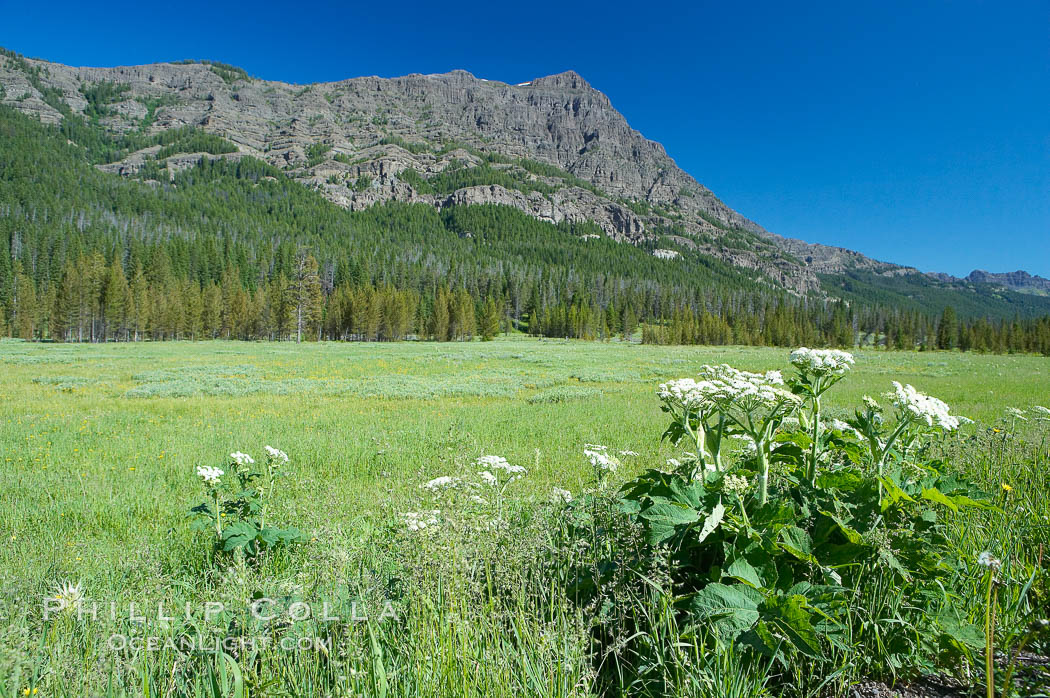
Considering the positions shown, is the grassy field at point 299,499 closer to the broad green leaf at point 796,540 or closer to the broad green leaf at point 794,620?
the broad green leaf at point 794,620

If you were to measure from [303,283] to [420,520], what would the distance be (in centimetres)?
8480

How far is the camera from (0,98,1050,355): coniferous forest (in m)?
74.7

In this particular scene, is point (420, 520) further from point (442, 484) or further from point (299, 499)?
point (299, 499)

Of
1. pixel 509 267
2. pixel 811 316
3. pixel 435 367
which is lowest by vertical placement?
pixel 435 367

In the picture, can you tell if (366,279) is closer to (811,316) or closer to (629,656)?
(629,656)

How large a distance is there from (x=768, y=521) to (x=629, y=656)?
3.50ft

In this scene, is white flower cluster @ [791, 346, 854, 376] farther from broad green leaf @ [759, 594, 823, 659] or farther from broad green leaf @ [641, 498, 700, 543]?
broad green leaf @ [759, 594, 823, 659]

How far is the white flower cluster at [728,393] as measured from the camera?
2.64m

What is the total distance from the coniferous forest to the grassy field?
67402 millimetres

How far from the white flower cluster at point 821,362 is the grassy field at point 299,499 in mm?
2147

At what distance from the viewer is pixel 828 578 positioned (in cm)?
228

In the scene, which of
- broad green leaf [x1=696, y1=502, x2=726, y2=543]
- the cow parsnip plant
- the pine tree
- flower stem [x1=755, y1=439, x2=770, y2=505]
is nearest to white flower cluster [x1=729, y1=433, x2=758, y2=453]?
flower stem [x1=755, y1=439, x2=770, y2=505]

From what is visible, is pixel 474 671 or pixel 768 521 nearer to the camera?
pixel 474 671

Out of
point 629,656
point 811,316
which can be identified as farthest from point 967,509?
point 811,316
